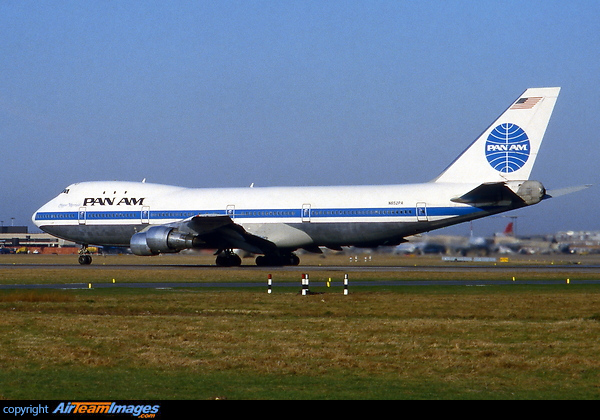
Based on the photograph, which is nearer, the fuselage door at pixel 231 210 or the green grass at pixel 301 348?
the green grass at pixel 301 348

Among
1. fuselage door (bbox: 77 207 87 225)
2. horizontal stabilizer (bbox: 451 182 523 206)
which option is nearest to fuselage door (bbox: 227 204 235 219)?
fuselage door (bbox: 77 207 87 225)

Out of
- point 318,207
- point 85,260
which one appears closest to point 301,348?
point 318,207

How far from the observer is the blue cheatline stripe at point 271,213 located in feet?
142

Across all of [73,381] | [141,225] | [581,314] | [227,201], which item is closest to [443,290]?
[581,314]

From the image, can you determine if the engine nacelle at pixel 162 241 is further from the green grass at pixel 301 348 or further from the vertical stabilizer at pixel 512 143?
the green grass at pixel 301 348

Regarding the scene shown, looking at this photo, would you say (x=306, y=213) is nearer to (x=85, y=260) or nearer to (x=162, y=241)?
(x=162, y=241)

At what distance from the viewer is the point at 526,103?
43.5 meters

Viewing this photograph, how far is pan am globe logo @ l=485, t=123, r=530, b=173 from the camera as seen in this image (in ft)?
142

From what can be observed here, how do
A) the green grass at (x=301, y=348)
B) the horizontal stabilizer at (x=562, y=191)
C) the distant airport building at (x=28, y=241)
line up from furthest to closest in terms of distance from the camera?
the distant airport building at (x=28, y=241), the horizontal stabilizer at (x=562, y=191), the green grass at (x=301, y=348)

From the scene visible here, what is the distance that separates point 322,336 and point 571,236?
40090 millimetres

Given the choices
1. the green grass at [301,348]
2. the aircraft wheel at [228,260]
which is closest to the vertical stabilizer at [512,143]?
the aircraft wheel at [228,260]

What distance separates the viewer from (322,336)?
1692 centimetres

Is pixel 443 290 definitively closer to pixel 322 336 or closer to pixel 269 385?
pixel 322 336
